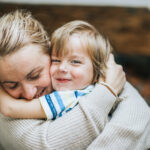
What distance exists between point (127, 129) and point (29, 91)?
451 millimetres

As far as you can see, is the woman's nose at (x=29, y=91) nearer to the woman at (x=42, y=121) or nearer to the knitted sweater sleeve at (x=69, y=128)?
the woman at (x=42, y=121)

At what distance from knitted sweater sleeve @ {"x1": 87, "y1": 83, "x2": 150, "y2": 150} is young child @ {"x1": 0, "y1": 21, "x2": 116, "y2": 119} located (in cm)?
18

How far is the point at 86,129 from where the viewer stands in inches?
36.4

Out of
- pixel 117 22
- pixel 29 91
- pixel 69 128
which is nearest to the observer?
pixel 69 128

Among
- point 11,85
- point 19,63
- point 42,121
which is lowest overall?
point 42,121

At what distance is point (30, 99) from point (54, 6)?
1978 mm

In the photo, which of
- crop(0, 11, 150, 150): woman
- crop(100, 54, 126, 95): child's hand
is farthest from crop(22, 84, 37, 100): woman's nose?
crop(100, 54, 126, 95): child's hand

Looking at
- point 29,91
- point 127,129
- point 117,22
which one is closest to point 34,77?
point 29,91

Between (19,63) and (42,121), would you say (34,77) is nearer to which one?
(19,63)

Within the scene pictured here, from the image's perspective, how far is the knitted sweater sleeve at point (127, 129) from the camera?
0.93 metres

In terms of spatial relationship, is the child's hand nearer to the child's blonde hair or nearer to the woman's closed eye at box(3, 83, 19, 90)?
the child's blonde hair

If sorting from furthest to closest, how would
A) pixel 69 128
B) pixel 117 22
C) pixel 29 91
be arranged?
pixel 117 22
pixel 29 91
pixel 69 128

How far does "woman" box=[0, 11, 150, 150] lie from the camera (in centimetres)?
92

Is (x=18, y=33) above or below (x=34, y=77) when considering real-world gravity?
above
